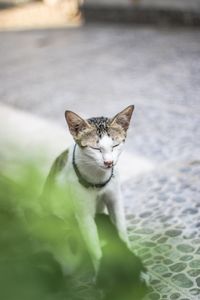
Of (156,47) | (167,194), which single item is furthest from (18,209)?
(156,47)

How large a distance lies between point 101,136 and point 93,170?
21cm

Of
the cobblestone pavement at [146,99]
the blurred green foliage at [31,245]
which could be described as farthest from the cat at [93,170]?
the blurred green foliage at [31,245]

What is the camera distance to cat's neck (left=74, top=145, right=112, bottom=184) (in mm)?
1847

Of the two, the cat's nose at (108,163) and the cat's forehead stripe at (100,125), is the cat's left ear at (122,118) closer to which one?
the cat's forehead stripe at (100,125)

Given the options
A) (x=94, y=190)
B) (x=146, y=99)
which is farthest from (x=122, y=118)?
(x=146, y=99)

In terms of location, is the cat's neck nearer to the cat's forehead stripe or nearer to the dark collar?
the dark collar

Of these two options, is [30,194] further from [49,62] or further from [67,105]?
[49,62]

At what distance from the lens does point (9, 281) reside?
60cm

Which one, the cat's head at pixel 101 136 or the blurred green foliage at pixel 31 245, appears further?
the cat's head at pixel 101 136

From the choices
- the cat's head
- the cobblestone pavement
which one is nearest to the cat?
the cat's head

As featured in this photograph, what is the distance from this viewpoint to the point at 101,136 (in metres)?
1.69

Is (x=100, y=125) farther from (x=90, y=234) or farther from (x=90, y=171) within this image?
(x=90, y=234)

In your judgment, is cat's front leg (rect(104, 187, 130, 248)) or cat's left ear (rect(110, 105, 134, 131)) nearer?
cat's left ear (rect(110, 105, 134, 131))

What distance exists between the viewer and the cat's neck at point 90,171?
1847 millimetres
